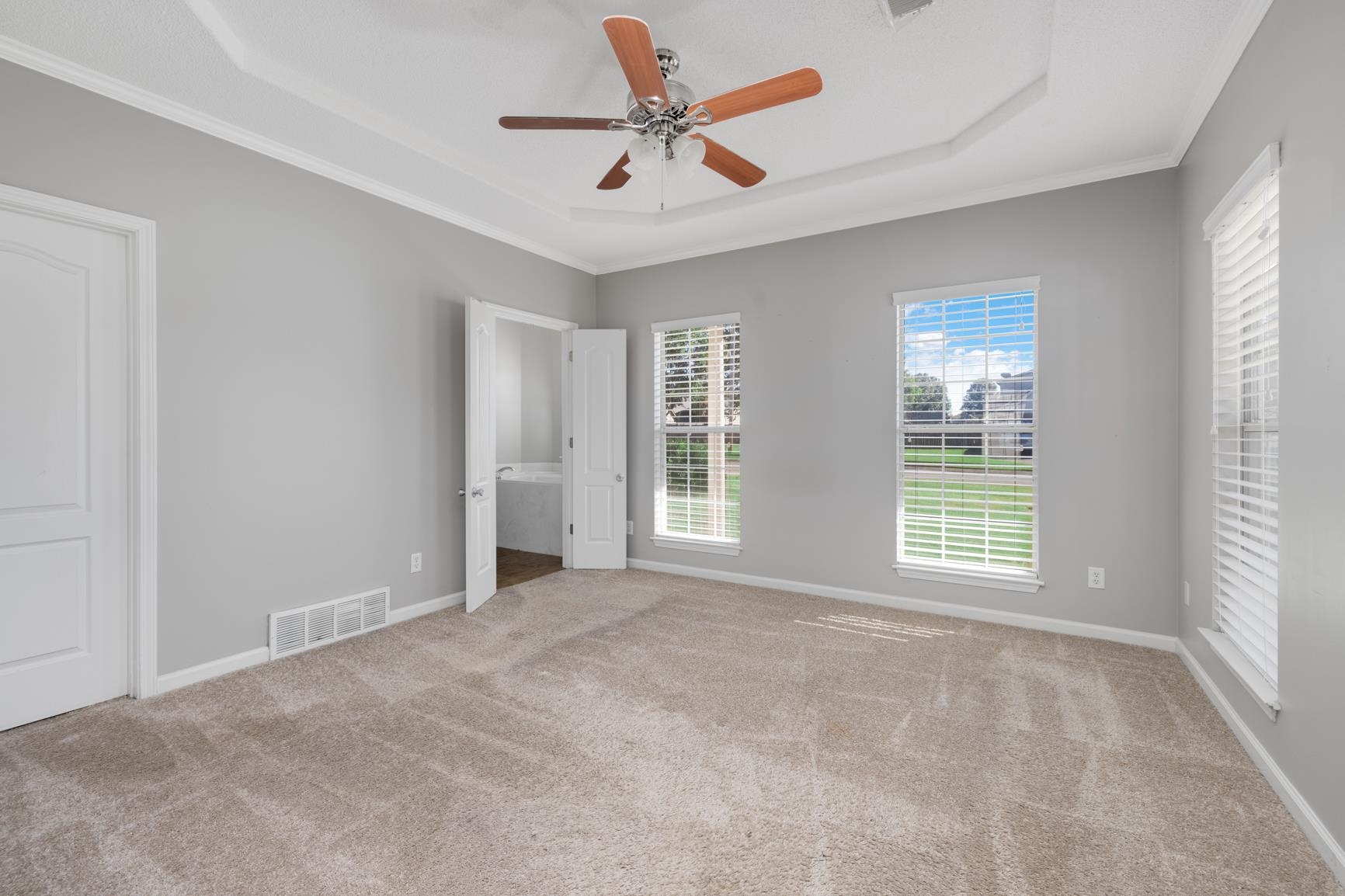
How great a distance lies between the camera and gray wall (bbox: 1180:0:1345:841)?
1596mm

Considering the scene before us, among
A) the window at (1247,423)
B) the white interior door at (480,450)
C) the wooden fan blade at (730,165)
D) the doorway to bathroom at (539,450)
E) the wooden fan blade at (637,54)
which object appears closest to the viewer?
the wooden fan blade at (637,54)

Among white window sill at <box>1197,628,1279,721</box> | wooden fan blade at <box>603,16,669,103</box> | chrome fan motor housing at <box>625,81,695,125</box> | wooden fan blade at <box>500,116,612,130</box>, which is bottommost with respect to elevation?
white window sill at <box>1197,628,1279,721</box>

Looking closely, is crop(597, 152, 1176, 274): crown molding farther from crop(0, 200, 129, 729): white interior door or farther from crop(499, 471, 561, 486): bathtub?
crop(0, 200, 129, 729): white interior door

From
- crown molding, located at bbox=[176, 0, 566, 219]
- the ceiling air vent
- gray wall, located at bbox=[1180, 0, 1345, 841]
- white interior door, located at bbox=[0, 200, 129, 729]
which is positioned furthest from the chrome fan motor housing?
white interior door, located at bbox=[0, 200, 129, 729]

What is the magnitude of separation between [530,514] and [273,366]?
124 inches

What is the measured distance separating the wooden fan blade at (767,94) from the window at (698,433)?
247 centimetres

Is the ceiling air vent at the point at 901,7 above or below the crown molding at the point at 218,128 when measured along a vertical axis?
below

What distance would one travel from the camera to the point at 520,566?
5.29 meters

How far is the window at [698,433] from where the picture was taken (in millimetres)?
4703

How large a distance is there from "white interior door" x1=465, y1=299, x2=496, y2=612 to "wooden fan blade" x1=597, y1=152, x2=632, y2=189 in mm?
1468

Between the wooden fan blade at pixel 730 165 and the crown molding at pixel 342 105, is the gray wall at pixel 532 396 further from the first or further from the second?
the wooden fan blade at pixel 730 165

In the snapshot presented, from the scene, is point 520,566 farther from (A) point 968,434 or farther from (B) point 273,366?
(A) point 968,434

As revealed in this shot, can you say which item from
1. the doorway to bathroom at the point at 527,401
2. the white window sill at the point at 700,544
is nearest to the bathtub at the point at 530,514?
the doorway to bathroom at the point at 527,401

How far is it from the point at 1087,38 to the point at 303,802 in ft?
12.5
